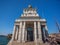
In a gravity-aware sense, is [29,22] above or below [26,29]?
above

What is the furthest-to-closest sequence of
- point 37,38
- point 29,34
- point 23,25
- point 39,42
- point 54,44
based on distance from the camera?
point 29,34, point 23,25, point 37,38, point 39,42, point 54,44

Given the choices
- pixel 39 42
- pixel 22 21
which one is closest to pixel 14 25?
pixel 22 21

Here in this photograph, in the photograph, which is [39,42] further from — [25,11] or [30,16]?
[25,11]

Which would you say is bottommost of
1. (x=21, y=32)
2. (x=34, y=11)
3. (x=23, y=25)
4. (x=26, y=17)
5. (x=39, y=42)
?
(x=39, y=42)

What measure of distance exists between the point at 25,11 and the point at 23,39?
11791mm

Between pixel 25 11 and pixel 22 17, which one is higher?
pixel 25 11

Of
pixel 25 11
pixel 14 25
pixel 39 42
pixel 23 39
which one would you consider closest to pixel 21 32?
pixel 23 39

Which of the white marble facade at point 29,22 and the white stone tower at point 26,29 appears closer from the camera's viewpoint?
the white stone tower at point 26,29

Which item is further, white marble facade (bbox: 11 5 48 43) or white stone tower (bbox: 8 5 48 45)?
white marble facade (bbox: 11 5 48 43)

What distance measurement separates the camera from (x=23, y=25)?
27578 millimetres

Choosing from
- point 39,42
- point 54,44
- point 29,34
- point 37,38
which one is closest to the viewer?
point 54,44

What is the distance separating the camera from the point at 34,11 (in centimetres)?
3153

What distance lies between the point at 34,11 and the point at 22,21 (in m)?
7.16

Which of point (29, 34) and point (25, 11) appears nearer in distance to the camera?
point (25, 11)
